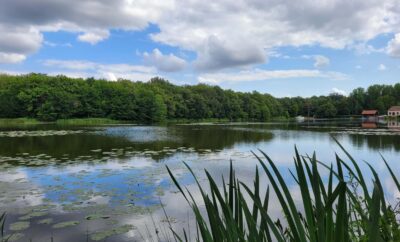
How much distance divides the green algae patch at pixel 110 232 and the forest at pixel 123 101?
61773 mm

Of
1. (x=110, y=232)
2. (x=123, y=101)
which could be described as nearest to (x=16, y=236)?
(x=110, y=232)

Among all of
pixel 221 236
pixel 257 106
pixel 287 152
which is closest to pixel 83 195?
pixel 221 236

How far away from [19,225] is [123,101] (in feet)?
222

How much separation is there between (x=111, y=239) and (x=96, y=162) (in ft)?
27.4

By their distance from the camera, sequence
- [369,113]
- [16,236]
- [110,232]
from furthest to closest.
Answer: [369,113], [110,232], [16,236]

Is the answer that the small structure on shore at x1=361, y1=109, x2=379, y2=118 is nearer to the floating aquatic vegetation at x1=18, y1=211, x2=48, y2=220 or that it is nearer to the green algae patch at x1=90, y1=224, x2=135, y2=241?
the green algae patch at x1=90, y1=224, x2=135, y2=241

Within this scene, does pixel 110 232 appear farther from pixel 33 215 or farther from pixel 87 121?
pixel 87 121

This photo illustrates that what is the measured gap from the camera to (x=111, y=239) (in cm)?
563

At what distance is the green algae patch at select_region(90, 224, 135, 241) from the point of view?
567 cm

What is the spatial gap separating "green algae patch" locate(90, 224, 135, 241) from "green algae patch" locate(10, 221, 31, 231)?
1.28 metres

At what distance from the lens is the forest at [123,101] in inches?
2537

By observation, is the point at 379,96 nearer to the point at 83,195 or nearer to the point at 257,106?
the point at 257,106

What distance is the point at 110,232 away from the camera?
5.89 meters

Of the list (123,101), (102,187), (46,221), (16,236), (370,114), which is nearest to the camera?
(16,236)
